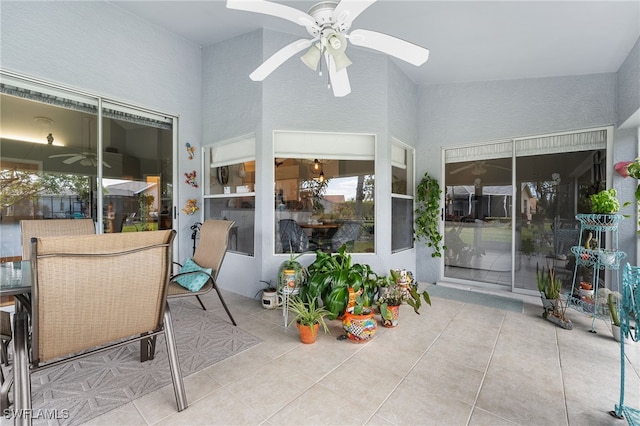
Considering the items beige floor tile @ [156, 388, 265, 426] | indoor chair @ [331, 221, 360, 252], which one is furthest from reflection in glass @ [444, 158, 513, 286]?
beige floor tile @ [156, 388, 265, 426]

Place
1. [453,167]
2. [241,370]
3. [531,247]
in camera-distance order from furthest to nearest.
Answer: [453,167]
[531,247]
[241,370]

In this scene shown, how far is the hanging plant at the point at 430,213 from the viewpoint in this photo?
13.6ft

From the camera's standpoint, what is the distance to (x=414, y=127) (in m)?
4.34

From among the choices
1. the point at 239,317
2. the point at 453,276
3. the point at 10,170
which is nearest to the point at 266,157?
the point at 239,317

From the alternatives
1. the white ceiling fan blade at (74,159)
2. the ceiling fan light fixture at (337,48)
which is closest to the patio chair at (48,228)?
the white ceiling fan blade at (74,159)

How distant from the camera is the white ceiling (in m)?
2.49

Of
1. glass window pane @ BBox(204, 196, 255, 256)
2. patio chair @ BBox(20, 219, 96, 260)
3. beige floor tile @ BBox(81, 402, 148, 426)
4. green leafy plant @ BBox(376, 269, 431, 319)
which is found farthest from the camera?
glass window pane @ BBox(204, 196, 255, 256)

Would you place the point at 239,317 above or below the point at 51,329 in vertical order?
below

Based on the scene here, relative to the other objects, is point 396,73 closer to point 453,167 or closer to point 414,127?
point 414,127

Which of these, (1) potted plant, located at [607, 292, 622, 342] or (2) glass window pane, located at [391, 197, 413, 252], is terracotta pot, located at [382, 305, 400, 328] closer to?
(2) glass window pane, located at [391, 197, 413, 252]

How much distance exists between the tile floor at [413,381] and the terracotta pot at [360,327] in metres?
0.06

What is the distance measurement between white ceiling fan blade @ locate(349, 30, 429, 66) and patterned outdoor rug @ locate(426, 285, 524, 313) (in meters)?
2.92

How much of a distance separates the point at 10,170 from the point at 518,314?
5.50m

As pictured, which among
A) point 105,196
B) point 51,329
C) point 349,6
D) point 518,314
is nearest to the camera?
point 51,329
